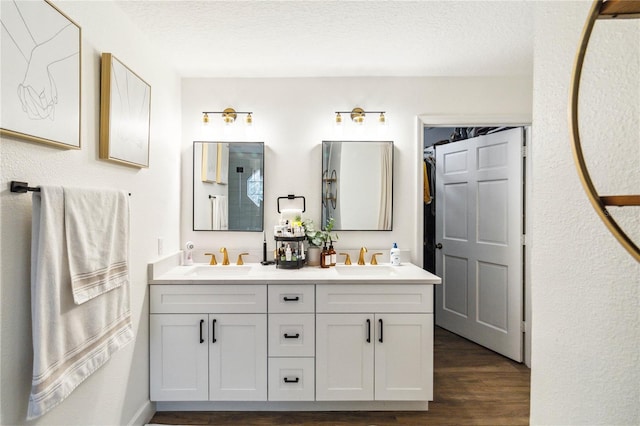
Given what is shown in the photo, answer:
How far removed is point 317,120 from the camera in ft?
8.84

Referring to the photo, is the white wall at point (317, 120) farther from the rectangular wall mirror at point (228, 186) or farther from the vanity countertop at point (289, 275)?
the vanity countertop at point (289, 275)

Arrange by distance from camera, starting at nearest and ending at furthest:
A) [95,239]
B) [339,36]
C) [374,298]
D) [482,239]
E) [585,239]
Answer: [585,239] → [95,239] → [339,36] → [374,298] → [482,239]

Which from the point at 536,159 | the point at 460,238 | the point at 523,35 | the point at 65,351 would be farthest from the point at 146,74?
the point at 460,238

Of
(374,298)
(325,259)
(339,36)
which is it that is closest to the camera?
(339,36)

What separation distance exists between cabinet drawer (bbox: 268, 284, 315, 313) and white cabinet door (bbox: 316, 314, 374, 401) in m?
0.12

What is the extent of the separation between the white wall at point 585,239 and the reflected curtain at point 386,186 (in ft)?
5.54

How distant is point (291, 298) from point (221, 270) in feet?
2.30

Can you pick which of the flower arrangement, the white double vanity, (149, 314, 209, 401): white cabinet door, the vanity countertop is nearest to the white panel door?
the vanity countertop

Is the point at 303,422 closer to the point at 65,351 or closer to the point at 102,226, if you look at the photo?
the point at 65,351

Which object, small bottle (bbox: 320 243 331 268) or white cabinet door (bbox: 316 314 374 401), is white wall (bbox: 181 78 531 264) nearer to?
small bottle (bbox: 320 243 331 268)

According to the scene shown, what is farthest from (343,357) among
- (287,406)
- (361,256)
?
(361,256)

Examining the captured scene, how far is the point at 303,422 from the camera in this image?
209 centimetres

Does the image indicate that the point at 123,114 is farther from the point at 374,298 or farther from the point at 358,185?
the point at 374,298

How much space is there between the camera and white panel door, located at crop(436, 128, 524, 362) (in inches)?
112
